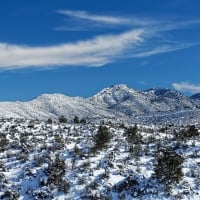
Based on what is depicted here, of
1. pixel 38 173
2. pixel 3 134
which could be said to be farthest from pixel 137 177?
pixel 3 134

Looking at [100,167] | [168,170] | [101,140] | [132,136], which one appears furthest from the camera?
[132,136]

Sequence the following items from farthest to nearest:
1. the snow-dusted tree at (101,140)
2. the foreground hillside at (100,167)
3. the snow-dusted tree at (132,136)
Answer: the snow-dusted tree at (132,136) → the snow-dusted tree at (101,140) → the foreground hillside at (100,167)

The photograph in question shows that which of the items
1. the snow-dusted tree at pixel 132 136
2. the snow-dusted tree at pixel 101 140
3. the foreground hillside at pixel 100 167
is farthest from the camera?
the snow-dusted tree at pixel 132 136

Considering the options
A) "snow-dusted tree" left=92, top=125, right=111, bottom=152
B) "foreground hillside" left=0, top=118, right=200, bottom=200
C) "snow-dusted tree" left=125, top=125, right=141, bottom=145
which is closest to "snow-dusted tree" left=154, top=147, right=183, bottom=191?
"foreground hillside" left=0, top=118, right=200, bottom=200

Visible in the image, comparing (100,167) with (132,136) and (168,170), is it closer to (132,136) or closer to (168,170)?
(168,170)

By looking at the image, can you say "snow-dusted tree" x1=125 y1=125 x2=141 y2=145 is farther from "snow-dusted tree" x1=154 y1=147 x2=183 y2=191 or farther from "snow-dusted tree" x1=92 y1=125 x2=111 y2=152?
"snow-dusted tree" x1=154 y1=147 x2=183 y2=191

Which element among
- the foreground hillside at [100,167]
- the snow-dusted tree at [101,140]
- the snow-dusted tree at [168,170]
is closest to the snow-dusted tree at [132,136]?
the foreground hillside at [100,167]

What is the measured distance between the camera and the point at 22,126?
179 feet

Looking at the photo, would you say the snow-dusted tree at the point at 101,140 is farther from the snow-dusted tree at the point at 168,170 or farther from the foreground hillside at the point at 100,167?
the snow-dusted tree at the point at 168,170

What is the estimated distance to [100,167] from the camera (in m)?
34.9

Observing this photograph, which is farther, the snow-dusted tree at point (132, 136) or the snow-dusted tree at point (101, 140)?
the snow-dusted tree at point (132, 136)

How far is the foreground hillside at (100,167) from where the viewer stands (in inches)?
1249

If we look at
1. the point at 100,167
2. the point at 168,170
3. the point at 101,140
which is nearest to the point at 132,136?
the point at 101,140

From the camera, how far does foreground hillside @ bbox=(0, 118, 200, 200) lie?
104ft
